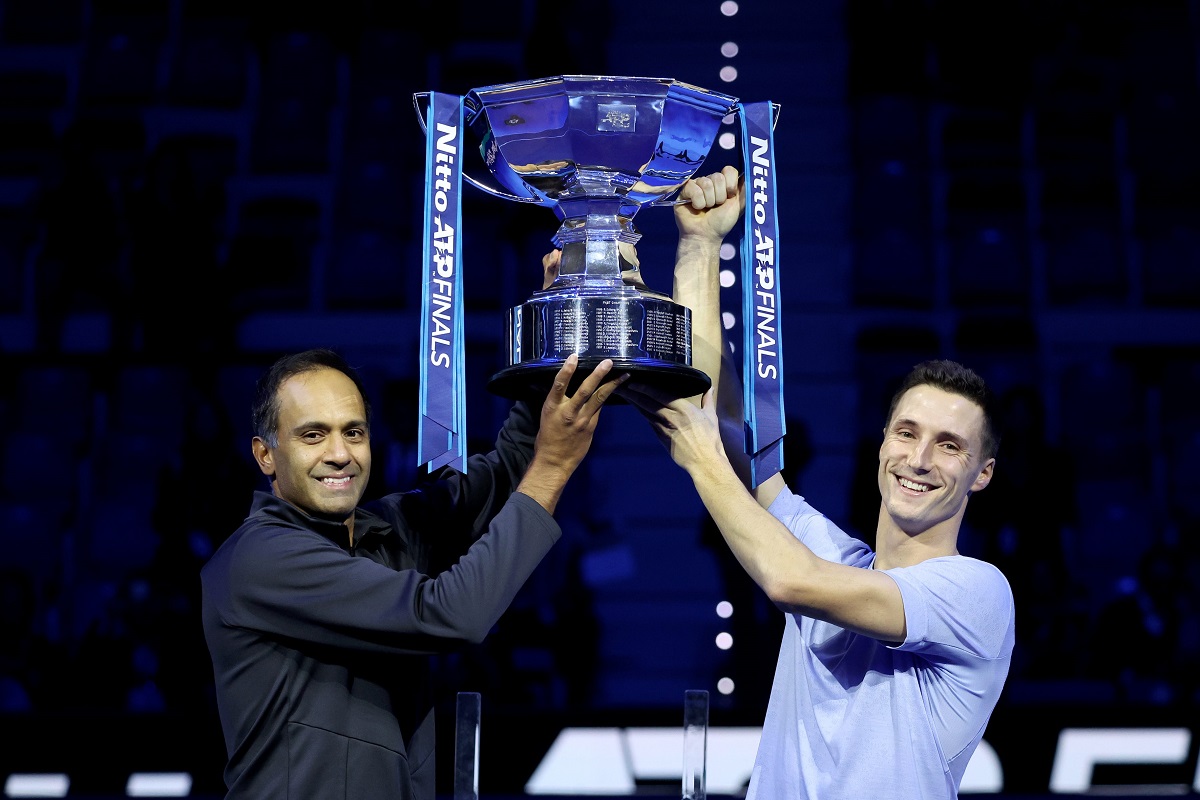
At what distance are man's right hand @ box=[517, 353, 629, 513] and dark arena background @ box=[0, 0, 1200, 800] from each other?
7.71 ft

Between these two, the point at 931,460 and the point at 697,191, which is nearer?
the point at 931,460

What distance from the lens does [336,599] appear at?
169 cm

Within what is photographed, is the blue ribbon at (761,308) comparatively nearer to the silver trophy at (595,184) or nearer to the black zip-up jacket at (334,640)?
the silver trophy at (595,184)

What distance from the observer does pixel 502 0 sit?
5.04 meters

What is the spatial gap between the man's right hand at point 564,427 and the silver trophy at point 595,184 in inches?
1.1

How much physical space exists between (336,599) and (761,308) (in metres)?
0.74

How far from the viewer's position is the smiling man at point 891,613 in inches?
67.4

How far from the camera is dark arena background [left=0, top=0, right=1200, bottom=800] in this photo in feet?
13.2

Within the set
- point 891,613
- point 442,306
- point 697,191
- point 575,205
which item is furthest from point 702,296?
point 891,613

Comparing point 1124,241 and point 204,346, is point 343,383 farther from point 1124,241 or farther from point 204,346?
point 1124,241

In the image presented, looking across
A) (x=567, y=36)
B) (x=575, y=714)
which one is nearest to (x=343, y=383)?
(x=575, y=714)

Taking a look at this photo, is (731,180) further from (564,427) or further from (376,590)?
(376,590)

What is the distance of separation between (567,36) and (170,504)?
7.37ft

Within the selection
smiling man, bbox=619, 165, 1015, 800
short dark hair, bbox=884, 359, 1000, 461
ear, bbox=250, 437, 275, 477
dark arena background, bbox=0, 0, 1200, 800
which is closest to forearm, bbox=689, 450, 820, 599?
smiling man, bbox=619, 165, 1015, 800
